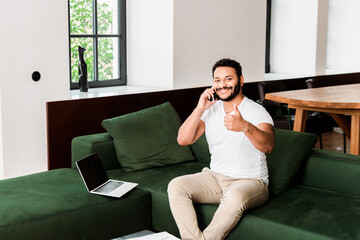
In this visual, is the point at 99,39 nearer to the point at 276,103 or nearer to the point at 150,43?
the point at 150,43

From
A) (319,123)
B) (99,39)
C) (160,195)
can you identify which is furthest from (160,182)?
(319,123)

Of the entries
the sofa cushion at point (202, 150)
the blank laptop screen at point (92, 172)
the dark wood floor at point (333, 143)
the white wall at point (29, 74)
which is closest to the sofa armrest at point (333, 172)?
the sofa cushion at point (202, 150)

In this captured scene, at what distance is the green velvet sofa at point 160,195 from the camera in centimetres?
274

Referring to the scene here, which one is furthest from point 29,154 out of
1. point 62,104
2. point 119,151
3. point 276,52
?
point 276,52

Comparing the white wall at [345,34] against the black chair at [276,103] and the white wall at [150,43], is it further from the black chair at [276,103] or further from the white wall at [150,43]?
the white wall at [150,43]

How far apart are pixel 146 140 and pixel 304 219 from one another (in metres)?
1.43

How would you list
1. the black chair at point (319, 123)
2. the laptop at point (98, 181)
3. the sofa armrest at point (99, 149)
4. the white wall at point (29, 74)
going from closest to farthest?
the laptop at point (98, 181)
the sofa armrest at point (99, 149)
the white wall at point (29, 74)
the black chair at point (319, 123)

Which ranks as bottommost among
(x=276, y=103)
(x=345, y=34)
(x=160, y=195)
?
(x=160, y=195)

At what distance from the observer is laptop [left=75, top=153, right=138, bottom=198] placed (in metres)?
3.16

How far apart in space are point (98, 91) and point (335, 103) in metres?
2.17

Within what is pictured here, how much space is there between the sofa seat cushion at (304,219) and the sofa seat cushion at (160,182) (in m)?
0.54

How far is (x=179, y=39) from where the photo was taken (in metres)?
5.20

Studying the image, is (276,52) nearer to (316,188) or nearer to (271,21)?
(271,21)

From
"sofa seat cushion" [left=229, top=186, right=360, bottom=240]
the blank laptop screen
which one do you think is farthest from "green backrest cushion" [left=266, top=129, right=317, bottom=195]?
the blank laptop screen
